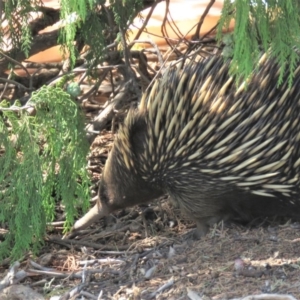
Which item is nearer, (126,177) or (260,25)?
(260,25)

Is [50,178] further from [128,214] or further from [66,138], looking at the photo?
[128,214]

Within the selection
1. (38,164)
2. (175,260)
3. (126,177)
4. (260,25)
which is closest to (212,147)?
(126,177)

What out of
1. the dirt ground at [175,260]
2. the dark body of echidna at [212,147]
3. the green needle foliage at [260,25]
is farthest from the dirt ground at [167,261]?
the green needle foliage at [260,25]

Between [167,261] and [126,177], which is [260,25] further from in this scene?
[126,177]

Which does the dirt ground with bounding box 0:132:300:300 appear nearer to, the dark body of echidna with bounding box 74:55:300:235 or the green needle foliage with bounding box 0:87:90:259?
the dark body of echidna with bounding box 74:55:300:235

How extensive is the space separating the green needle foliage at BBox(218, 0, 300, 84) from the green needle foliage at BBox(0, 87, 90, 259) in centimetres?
129

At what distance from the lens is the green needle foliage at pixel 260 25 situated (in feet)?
7.37

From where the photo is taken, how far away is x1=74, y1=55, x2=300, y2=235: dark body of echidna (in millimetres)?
3732

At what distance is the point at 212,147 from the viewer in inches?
152

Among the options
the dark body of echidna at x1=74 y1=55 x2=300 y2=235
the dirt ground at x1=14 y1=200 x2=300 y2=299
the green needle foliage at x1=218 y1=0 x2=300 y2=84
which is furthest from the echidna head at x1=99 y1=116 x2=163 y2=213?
the green needle foliage at x1=218 y1=0 x2=300 y2=84

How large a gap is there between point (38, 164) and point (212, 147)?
38.7 inches

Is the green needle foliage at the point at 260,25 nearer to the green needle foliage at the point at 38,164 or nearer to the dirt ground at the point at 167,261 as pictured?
the dirt ground at the point at 167,261

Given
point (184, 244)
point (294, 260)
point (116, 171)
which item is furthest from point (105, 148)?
point (294, 260)

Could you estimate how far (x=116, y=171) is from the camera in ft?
13.4
